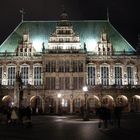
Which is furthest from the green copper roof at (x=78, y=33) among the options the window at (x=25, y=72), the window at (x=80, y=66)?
the window at (x=80, y=66)

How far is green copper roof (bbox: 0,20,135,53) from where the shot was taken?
72.9 meters

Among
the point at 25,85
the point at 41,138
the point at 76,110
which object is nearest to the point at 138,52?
the point at 76,110

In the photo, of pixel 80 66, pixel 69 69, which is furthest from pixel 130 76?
pixel 69 69

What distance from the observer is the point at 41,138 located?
18.7 meters

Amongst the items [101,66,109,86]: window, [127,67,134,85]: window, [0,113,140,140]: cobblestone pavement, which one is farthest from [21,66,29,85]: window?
[0,113,140,140]: cobblestone pavement

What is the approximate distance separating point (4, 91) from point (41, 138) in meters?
49.6

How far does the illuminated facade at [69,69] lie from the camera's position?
66.6m

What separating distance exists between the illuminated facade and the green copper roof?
20cm

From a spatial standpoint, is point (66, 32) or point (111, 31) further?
point (111, 31)

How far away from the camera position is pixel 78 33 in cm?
7394

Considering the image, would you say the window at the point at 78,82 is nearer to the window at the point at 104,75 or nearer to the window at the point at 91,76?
the window at the point at 91,76

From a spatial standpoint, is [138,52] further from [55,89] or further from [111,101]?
[55,89]

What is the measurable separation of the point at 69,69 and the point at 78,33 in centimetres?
1004

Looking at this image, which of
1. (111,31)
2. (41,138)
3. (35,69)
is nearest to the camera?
(41,138)
